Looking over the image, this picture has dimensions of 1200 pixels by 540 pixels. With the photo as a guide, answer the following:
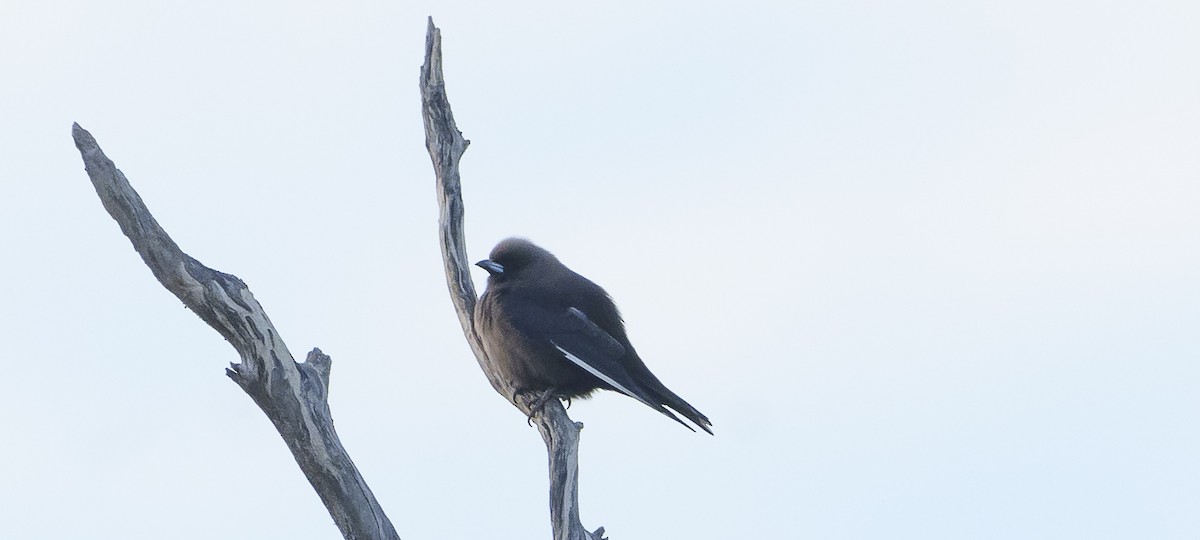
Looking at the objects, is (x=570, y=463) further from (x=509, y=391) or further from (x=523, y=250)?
(x=523, y=250)

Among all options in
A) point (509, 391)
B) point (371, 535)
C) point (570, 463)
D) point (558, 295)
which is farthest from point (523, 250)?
point (371, 535)

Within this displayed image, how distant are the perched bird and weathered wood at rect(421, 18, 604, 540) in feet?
0.38

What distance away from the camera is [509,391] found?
8156mm

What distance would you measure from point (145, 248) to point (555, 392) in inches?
111

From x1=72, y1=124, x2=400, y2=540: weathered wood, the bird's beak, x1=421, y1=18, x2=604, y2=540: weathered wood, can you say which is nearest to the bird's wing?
x1=421, y1=18, x2=604, y2=540: weathered wood

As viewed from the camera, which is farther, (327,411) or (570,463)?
(570,463)

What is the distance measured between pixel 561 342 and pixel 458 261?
29.5 inches

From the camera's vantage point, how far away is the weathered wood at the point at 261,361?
5.76 m

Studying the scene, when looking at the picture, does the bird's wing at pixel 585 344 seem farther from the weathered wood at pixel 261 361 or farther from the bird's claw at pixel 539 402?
the weathered wood at pixel 261 361

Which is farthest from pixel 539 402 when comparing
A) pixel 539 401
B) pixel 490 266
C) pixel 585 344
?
pixel 490 266

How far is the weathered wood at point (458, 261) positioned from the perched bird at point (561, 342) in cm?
12

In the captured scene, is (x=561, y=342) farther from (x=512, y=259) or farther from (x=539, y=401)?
(x=512, y=259)

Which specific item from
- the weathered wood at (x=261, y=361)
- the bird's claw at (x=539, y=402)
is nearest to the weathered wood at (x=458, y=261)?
the bird's claw at (x=539, y=402)

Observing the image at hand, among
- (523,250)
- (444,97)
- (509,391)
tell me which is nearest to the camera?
(444,97)
